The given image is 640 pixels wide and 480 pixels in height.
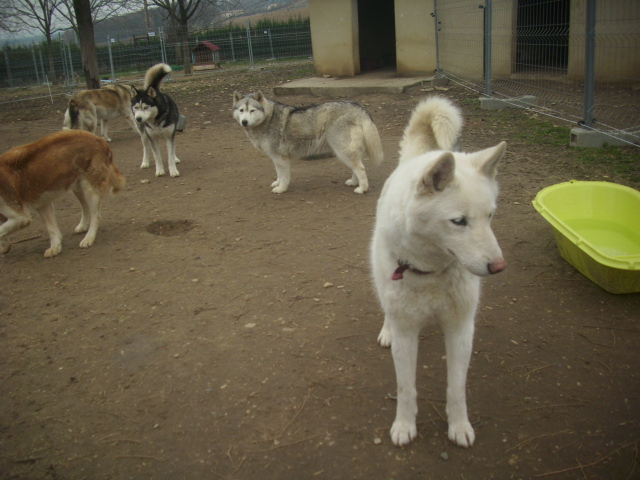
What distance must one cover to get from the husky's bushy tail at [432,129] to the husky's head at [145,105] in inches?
192

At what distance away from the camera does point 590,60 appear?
578 centimetres

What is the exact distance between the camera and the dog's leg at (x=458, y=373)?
207 centimetres

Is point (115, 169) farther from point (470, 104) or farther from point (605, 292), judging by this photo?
point (470, 104)

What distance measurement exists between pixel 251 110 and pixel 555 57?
27.2 feet

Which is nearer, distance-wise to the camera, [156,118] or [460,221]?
[460,221]

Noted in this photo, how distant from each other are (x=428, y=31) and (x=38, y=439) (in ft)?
38.0

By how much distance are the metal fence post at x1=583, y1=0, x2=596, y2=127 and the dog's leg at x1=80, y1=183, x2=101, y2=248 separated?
19.4ft

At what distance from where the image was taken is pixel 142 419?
2488 mm

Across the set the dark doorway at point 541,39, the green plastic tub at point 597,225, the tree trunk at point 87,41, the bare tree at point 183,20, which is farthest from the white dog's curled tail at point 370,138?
the bare tree at point 183,20

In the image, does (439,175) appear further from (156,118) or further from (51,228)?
(156,118)

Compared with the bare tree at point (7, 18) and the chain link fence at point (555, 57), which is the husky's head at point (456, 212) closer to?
the chain link fence at point (555, 57)

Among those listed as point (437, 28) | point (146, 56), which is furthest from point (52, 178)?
point (146, 56)

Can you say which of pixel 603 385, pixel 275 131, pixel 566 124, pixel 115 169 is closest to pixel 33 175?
pixel 115 169

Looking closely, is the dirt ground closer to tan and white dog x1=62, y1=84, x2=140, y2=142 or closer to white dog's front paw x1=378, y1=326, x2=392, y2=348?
white dog's front paw x1=378, y1=326, x2=392, y2=348
